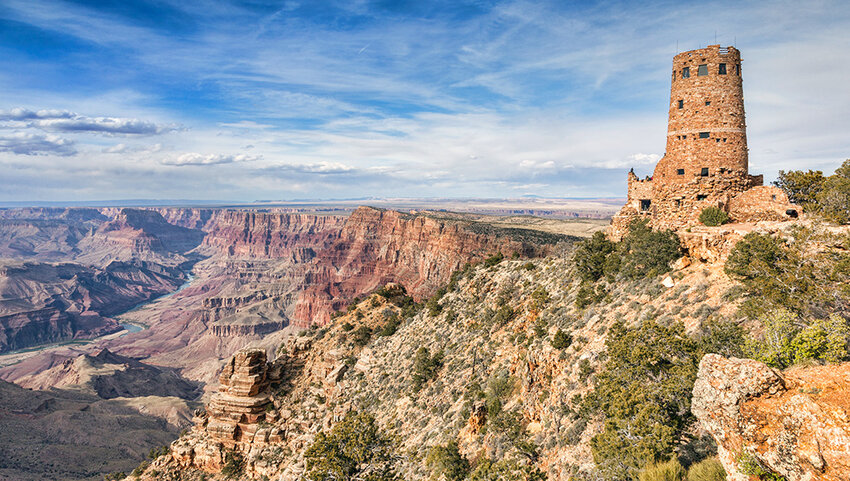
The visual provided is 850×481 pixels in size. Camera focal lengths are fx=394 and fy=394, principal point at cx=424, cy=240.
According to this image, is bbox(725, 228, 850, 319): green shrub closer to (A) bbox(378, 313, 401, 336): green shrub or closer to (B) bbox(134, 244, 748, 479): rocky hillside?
(B) bbox(134, 244, 748, 479): rocky hillside

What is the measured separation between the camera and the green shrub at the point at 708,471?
11.8 m

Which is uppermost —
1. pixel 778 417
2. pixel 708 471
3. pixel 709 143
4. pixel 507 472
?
pixel 709 143

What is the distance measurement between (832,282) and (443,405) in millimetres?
24567

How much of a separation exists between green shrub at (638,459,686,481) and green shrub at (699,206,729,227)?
666 inches

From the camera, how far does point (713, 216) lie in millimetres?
24547

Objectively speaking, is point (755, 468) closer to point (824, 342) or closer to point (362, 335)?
point (824, 342)

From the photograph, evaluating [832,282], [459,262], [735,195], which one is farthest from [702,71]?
[459,262]

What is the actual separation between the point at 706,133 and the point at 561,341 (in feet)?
53.2

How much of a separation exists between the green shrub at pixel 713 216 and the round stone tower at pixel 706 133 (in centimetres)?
41

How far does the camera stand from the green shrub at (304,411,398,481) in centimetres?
2252

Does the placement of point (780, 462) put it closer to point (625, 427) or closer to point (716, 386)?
point (716, 386)

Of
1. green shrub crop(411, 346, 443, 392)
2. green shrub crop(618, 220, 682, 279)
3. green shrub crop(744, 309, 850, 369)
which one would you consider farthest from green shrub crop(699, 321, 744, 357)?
green shrub crop(411, 346, 443, 392)

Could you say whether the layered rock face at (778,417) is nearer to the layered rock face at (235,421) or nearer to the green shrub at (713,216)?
the green shrub at (713,216)

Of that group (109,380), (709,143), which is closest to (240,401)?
(709,143)
